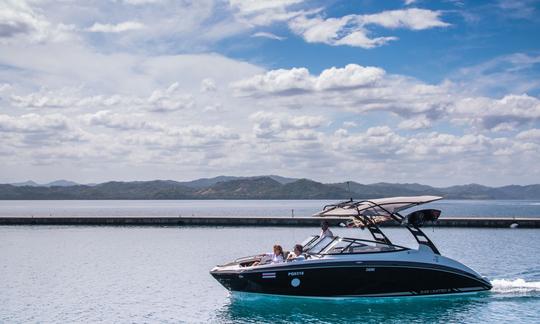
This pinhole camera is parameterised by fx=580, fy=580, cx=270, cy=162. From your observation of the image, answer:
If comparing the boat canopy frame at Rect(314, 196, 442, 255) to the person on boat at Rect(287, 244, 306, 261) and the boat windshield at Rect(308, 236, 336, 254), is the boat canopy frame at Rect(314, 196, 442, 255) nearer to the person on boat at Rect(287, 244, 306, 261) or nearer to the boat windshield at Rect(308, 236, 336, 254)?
the boat windshield at Rect(308, 236, 336, 254)

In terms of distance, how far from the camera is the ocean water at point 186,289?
22.5m

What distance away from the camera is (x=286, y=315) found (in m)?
22.5

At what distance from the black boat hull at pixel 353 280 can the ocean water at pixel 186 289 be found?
1.85 feet

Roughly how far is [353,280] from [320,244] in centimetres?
196

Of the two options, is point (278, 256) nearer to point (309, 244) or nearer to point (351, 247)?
point (309, 244)

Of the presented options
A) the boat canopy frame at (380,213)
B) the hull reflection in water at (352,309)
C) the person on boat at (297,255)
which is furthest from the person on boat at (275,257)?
the boat canopy frame at (380,213)

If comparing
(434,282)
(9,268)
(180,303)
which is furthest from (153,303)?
(9,268)

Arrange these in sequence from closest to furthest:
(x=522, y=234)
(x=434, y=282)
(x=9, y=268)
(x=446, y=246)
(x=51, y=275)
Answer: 1. (x=434, y=282)
2. (x=51, y=275)
3. (x=9, y=268)
4. (x=446, y=246)
5. (x=522, y=234)

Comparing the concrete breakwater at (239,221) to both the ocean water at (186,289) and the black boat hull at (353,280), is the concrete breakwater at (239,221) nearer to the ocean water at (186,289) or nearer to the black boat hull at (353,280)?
the ocean water at (186,289)

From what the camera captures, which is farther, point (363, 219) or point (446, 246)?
point (446, 246)

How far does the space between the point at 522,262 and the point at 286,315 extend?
2259 cm

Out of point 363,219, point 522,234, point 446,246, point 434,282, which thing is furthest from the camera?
point 522,234

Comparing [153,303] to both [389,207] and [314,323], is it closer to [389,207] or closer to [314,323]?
[314,323]

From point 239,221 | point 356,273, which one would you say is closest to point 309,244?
point 356,273
